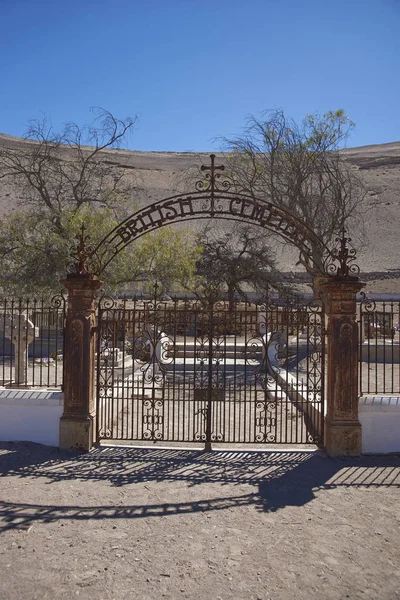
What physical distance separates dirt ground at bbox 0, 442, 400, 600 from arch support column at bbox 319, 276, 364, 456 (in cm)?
31

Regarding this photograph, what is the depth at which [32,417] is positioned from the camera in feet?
26.4

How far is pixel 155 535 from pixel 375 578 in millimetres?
1990

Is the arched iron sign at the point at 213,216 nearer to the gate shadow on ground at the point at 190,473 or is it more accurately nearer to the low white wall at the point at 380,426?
the low white wall at the point at 380,426

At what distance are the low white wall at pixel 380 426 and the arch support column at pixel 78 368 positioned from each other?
3.91 meters

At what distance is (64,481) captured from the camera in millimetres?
6586

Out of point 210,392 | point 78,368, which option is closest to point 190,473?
point 210,392

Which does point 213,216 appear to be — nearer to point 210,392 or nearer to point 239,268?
point 210,392

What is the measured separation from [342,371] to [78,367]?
3758 mm

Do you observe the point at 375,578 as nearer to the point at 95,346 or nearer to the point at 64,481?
the point at 64,481

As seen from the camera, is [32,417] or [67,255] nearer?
[32,417]

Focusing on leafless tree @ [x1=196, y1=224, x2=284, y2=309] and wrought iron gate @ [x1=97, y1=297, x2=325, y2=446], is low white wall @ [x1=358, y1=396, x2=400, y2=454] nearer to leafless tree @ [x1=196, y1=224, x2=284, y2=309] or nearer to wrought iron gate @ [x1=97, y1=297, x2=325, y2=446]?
wrought iron gate @ [x1=97, y1=297, x2=325, y2=446]

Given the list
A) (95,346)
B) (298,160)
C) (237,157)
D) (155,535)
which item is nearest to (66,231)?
(237,157)

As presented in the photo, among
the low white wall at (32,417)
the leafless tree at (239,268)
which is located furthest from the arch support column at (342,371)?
the leafless tree at (239,268)

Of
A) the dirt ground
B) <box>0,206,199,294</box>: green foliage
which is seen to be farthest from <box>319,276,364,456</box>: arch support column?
<box>0,206,199,294</box>: green foliage
